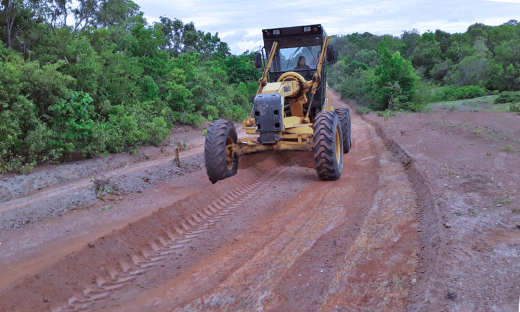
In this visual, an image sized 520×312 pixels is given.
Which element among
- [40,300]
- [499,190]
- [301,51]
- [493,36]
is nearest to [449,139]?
[301,51]

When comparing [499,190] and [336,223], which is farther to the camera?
[499,190]

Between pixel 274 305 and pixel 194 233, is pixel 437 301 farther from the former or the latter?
pixel 194 233

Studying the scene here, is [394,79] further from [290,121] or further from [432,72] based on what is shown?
[290,121]

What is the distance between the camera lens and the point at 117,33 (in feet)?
56.6

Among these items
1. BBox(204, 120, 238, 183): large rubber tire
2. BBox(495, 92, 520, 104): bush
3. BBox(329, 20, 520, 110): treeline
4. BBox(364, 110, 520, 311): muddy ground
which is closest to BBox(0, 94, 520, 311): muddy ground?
BBox(364, 110, 520, 311): muddy ground

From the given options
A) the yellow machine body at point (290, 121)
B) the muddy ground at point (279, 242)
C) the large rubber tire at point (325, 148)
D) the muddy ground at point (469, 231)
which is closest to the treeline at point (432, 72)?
the muddy ground at point (469, 231)

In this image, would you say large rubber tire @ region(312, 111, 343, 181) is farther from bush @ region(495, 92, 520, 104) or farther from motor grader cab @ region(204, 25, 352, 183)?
bush @ region(495, 92, 520, 104)

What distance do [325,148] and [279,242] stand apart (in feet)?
10.3

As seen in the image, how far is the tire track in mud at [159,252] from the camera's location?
397 cm

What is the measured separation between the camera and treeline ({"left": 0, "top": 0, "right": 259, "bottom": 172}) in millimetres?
10102

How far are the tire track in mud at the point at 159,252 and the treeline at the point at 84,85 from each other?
572cm

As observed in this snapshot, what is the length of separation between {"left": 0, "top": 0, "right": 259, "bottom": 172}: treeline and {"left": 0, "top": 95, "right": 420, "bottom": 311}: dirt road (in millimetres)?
3906

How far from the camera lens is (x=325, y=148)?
7.57m

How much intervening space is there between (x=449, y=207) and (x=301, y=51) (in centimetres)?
625
